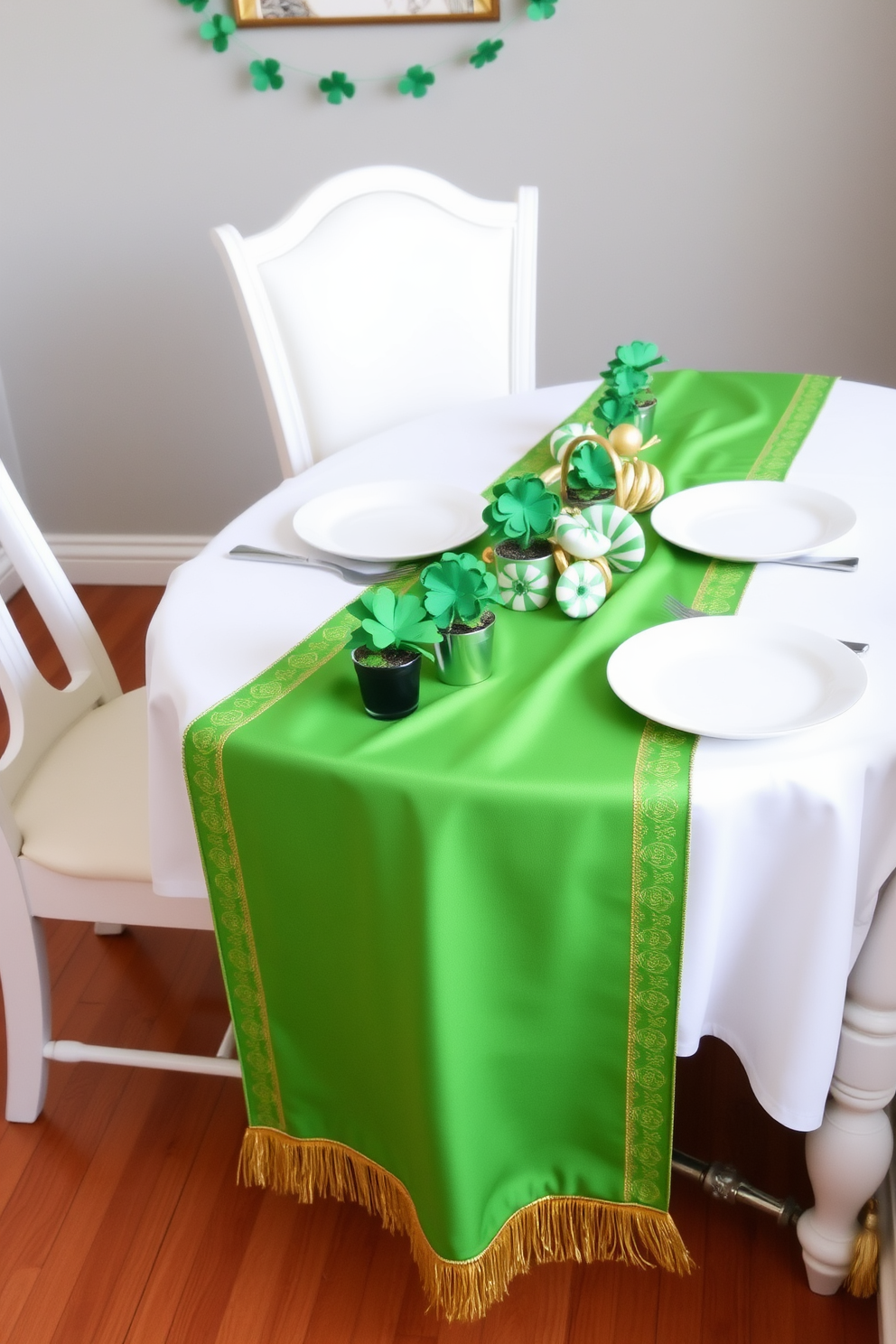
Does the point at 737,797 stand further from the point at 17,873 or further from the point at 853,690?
the point at 17,873

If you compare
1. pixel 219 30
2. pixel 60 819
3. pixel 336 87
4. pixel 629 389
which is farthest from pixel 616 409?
pixel 219 30

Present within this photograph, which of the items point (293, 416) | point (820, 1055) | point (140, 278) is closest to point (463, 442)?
point (293, 416)

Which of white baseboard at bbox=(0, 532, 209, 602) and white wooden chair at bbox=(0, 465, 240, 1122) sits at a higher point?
white wooden chair at bbox=(0, 465, 240, 1122)

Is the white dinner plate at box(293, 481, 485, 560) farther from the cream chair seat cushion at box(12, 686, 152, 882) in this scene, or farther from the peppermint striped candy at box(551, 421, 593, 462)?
the cream chair seat cushion at box(12, 686, 152, 882)

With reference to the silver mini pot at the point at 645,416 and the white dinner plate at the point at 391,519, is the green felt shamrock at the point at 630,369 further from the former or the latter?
the white dinner plate at the point at 391,519

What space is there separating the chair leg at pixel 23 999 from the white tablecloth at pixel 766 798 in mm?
370

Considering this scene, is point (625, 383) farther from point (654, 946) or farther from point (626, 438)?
point (654, 946)

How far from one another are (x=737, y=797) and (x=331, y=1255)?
0.88m

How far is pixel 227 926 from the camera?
115 cm

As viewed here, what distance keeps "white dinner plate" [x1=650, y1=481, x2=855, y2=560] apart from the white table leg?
0.41 m

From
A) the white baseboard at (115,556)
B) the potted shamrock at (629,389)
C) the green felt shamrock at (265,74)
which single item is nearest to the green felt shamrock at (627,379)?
the potted shamrock at (629,389)

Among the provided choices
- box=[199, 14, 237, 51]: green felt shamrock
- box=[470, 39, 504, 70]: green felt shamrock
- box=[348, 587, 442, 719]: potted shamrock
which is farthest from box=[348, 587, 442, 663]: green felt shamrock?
box=[199, 14, 237, 51]: green felt shamrock

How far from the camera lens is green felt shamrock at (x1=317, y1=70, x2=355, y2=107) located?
240 cm

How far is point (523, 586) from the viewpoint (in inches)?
46.4
